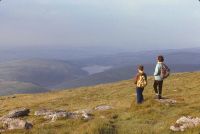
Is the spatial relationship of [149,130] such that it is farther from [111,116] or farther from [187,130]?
[111,116]

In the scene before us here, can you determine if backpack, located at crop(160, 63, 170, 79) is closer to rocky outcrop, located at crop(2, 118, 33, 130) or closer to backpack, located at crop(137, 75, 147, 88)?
backpack, located at crop(137, 75, 147, 88)

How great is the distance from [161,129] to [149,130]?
2.36 feet

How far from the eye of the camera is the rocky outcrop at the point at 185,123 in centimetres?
2295

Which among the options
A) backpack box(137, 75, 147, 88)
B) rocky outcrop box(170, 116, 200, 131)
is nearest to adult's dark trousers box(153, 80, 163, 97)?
backpack box(137, 75, 147, 88)

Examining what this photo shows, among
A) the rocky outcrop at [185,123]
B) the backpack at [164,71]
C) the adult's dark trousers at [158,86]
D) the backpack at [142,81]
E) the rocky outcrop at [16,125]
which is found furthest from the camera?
the adult's dark trousers at [158,86]

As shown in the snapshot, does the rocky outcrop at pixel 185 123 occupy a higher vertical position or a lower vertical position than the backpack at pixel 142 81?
lower

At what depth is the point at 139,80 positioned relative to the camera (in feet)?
113

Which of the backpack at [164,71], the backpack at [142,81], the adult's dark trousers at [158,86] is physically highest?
the backpack at [164,71]

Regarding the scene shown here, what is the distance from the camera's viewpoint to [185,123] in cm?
2347

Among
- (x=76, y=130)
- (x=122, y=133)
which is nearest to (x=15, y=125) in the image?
(x=76, y=130)

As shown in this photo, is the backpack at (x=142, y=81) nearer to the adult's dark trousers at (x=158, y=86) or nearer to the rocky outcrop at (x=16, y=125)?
the adult's dark trousers at (x=158, y=86)

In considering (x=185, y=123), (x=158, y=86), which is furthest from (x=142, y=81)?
(x=185, y=123)

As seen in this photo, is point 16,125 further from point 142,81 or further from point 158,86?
point 158,86

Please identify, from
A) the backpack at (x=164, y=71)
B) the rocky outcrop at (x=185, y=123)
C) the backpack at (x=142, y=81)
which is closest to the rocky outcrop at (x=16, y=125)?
the rocky outcrop at (x=185, y=123)
